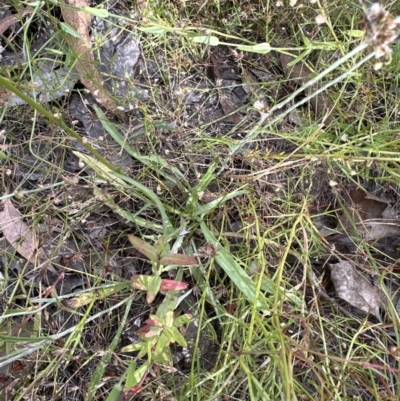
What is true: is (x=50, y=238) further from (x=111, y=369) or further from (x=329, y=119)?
(x=329, y=119)

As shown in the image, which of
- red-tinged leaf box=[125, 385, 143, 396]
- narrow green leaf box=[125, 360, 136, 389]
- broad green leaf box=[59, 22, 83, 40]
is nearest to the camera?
narrow green leaf box=[125, 360, 136, 389]

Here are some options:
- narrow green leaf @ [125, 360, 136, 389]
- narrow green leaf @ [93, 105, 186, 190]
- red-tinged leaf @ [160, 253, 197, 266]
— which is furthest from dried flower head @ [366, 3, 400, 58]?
narrow green leaf @ [125, 360, 136, 389]

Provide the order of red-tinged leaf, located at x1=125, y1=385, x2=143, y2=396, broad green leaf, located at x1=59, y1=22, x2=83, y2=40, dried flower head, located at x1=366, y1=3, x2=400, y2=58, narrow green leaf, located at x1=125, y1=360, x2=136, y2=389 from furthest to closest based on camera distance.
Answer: broad green leaf, located at x1=59, y1=22, x2=83, y2=40
red-tinged leaf, located at x1=125, y1=385, x2=143, y2=396
narrow green leaf, located at x1=125, y1=360, x2=136, y2=389
dried flower head, located at x1=366, y1=3, x2=400, y2=58

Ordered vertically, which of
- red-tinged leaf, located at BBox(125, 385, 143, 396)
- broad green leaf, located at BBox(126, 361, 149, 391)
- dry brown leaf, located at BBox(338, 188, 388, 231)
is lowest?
red-tinged leaf, located at BBox(125, 385, 143, 396)

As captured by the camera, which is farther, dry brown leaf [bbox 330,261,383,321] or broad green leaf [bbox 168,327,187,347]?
dry brown leaf [bbox 330,261,383,321]

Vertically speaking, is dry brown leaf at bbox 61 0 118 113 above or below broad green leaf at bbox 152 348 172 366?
above

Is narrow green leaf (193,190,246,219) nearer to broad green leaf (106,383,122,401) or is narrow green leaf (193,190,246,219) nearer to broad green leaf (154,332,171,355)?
broad green leaf (154,332,171,355)
